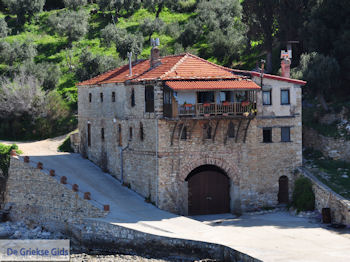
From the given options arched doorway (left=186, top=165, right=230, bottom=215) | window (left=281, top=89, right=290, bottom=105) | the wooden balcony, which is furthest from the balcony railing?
arched doorway (left=186, top=165, right=230, bottom=215)

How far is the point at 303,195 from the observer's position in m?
40.7

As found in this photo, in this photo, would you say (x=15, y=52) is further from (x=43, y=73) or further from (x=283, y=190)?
(x=283, y=190)

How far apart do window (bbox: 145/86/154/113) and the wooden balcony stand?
2322 millimetres

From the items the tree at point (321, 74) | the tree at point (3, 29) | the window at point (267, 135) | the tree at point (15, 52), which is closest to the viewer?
the window at point (267, 135)

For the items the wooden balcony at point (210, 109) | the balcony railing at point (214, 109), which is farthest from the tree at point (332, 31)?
the wooden balcony at point (210, 109)

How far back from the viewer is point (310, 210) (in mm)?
40094

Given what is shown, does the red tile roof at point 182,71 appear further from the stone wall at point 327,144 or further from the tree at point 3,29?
the tree at point 3,29

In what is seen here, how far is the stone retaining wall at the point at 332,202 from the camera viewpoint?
3666cm

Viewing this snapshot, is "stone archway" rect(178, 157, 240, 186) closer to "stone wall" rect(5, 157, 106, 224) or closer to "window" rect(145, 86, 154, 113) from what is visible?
"window" rect(145, 86, 154, 113)

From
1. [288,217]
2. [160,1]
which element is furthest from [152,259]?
[160,1]

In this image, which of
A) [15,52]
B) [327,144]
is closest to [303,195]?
[327,144]

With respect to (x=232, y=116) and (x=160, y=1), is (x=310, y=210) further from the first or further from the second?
(x=160, y=1)

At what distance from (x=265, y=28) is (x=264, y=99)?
1998 centimetres

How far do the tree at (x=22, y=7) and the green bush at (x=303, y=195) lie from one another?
55.2 metres
